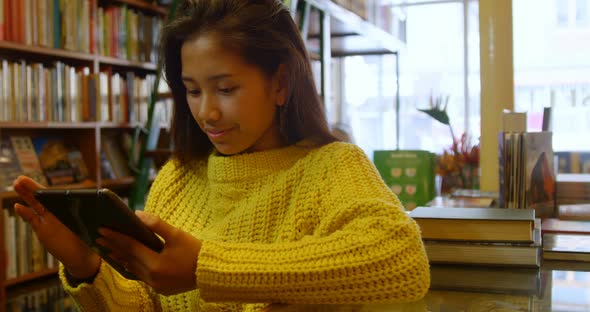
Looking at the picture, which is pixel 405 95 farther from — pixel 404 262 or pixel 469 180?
pixel 404 262

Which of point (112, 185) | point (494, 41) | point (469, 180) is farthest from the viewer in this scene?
point (112, 185)

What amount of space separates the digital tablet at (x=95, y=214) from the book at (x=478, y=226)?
453mm

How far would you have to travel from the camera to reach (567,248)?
104 cm

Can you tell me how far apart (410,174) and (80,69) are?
6.43 feet

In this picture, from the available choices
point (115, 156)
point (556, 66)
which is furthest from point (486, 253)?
point (556, 66)

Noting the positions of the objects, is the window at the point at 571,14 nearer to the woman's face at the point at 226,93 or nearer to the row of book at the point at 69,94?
the row of book at the point at 69,94

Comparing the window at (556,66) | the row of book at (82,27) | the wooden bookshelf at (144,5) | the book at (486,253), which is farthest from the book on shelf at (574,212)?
the window at (556,66)

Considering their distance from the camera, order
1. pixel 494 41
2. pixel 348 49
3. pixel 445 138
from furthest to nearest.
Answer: pixel 445 138, pixel 348 49, pixel 494 41

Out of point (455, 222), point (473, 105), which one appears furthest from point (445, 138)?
point (455, 222)

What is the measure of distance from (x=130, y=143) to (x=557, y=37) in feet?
12.1

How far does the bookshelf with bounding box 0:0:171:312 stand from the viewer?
264 cm

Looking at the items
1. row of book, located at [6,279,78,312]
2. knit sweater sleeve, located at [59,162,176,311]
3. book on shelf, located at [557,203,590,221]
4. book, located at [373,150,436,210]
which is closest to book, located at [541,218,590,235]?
book on shelf, located at [557,203,590,221]

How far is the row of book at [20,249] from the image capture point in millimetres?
2637

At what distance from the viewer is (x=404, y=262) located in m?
0.69
